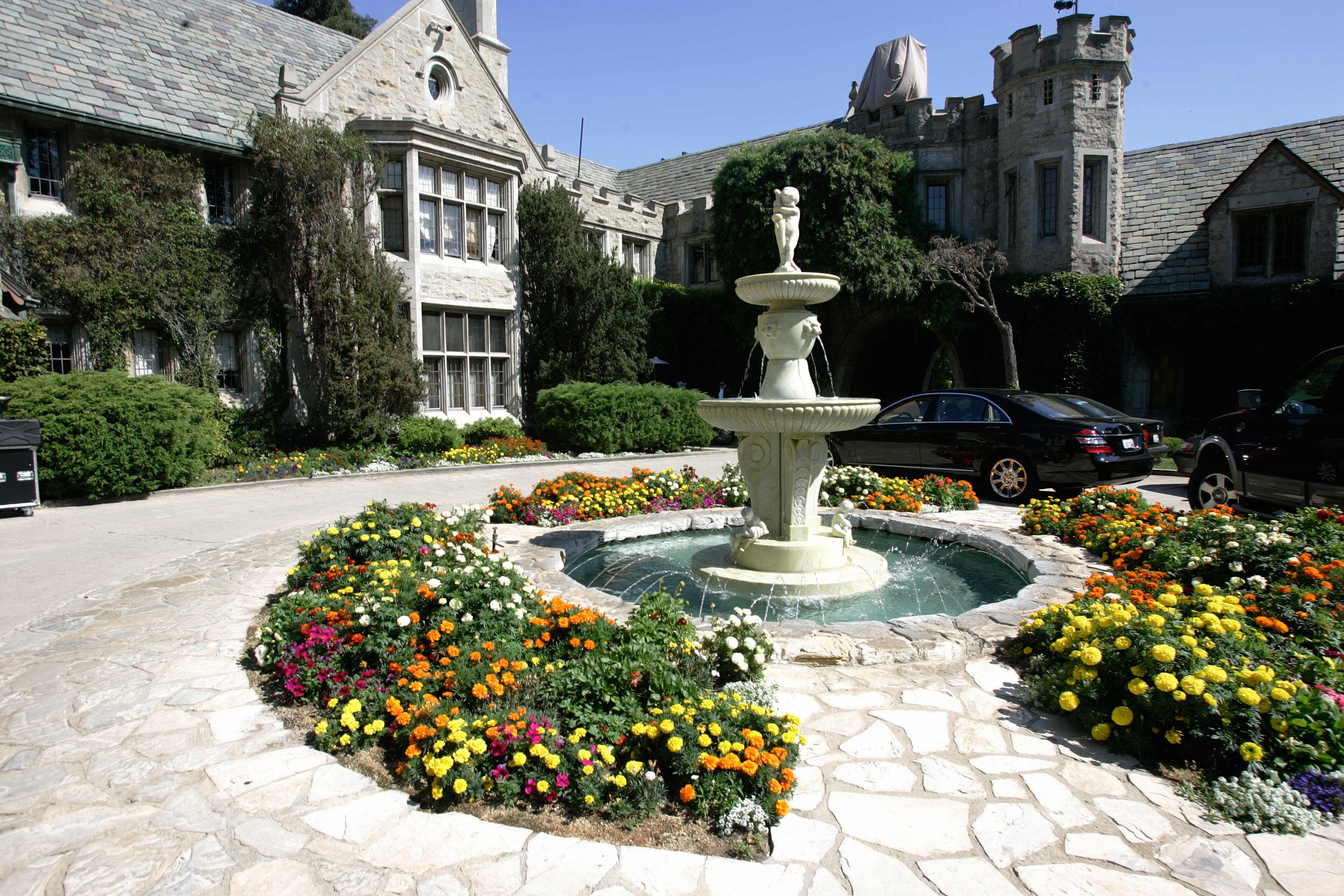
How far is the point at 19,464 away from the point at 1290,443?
1462 cm

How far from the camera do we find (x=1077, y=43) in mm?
20234

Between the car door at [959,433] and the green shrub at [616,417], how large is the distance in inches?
308

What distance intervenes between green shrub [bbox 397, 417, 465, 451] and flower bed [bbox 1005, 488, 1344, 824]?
13.8m

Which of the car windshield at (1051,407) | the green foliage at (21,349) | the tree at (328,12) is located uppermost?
the tree at (328,12)

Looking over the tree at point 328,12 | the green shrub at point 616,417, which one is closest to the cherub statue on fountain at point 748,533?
the green shrub at point 616,417

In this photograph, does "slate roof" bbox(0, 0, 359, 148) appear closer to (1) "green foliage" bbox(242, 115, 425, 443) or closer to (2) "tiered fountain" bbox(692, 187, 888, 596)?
(1) "green foliage" bbox(242, 115, 425, 443)

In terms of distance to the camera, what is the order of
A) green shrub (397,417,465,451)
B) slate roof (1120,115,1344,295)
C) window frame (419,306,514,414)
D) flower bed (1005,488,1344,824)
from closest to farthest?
flower bed (1005,488,1344,824) < green shrub (397,417,465,451) < window frame (419,306,514,414) < slate roof (1120,115,1344,295)

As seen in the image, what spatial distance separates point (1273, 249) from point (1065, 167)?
5490 mm

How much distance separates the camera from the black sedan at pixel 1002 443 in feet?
33.0

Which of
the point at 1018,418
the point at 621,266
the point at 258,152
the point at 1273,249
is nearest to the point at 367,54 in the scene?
the point at 258,152

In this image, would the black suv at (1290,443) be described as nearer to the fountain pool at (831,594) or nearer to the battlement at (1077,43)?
the fountain pool at (831,594)

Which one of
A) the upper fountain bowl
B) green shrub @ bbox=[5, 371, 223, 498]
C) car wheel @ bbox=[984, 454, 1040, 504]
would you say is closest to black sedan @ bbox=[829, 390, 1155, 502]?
car wheel @ bbox=[984, 454, 1040, 504]

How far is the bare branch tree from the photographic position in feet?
67.8

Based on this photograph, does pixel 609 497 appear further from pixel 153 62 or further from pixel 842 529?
pixel 153 62
